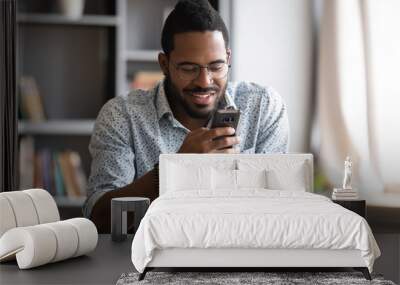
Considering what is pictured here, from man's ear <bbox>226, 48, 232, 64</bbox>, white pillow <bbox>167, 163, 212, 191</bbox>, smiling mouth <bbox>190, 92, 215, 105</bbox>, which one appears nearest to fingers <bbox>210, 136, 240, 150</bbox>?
smiling mouth <bbox>190, 92, 215, 105</bbox>

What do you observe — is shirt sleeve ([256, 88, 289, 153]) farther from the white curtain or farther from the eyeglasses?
the eyeglasses

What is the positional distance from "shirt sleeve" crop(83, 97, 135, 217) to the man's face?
47 centimetres

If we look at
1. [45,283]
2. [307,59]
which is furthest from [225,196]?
[307,59]

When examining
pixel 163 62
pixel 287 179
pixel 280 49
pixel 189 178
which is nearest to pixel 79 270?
pixel 189 178

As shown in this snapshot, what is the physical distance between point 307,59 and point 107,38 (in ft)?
5.41

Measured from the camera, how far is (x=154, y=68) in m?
6.35

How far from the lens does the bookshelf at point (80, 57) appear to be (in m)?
6.34

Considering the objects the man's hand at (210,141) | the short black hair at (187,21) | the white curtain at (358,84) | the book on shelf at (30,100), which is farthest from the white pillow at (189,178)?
the book on shelf at (30,100)

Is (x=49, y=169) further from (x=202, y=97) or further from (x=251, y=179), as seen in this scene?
(x=251, y=179)

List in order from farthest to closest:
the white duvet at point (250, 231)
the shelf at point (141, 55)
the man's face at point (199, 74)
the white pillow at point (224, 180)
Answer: the shelf at point (141, 55), the man's face at point (199, 74), the white pillow at point (224, 180), the white duvet at point (250, 231)

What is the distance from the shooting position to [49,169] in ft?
20.9

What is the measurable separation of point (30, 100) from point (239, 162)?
1.81m

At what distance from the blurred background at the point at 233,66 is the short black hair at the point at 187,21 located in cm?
6

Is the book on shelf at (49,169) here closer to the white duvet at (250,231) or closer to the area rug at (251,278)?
the area rug at (251,278)
